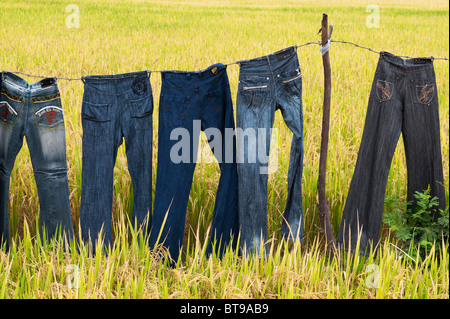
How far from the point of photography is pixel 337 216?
3271 mm

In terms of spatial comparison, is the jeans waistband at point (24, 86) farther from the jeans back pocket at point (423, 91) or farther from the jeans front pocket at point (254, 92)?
the jeans back pocket at point (423, 91)

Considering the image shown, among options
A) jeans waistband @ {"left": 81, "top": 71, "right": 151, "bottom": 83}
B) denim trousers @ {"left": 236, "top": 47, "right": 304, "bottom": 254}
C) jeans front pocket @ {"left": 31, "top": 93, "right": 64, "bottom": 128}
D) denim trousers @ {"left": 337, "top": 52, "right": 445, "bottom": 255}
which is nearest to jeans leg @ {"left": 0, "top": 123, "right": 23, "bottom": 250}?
jeans front pocket @ {"left": 31, "top": 93, "right": 64, "bottom": 128}

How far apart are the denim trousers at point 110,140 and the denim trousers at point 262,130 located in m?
0.54

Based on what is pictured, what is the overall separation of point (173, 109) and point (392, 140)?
128 cm

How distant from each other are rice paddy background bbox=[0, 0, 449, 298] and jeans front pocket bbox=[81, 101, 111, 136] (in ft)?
1.72

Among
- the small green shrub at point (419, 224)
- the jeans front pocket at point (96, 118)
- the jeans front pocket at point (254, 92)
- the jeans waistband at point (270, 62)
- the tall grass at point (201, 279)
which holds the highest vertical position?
the jeans waistband at point (270, 62)

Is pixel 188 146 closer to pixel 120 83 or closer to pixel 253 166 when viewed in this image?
pixel 253 166

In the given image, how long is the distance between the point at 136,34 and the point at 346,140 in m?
6.31

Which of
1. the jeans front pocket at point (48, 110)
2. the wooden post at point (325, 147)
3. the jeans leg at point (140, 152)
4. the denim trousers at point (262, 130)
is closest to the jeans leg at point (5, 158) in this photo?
the jeans front pocket at point (48, 110)

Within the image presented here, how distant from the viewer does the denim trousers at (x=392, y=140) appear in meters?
2.78

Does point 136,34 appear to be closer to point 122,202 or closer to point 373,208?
point 122,202

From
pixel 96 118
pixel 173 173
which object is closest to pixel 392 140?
pixel 173 173

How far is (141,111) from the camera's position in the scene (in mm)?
2746
